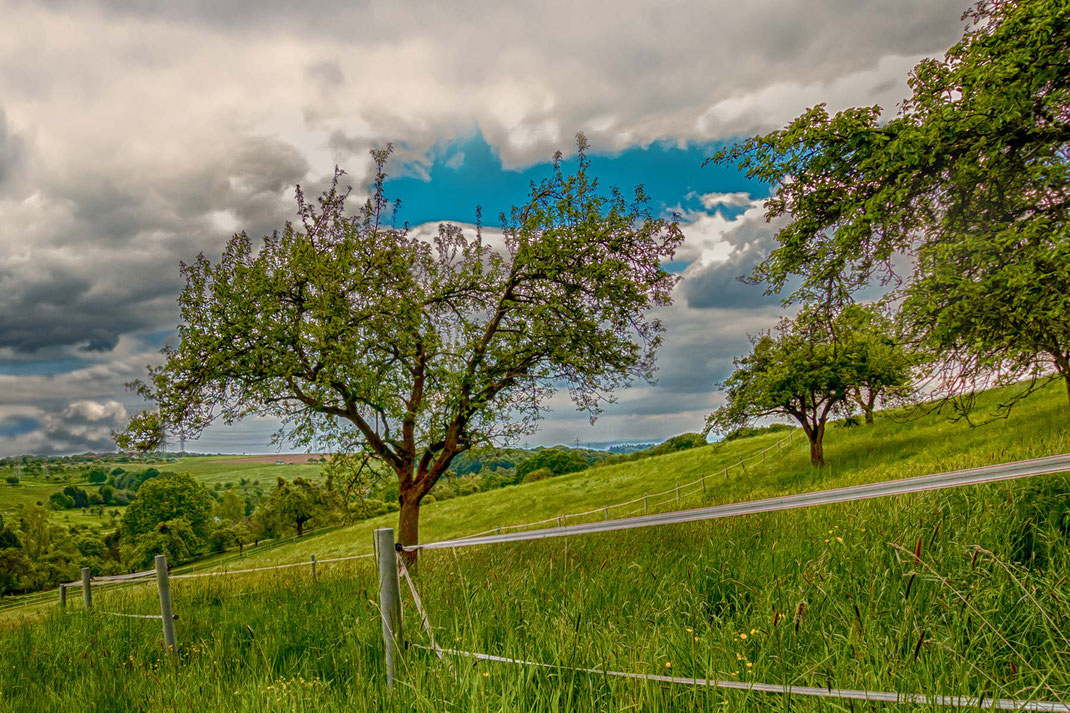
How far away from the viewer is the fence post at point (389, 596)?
12.4ft

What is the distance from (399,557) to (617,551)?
361cm

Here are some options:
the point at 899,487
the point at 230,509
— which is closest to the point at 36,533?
the point at 230,509

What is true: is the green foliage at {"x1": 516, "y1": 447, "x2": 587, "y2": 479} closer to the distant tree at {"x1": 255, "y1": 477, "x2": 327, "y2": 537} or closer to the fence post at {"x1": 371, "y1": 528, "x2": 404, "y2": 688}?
the distant tree at {"x1": 255, "y1": 477, "x2": 327, "y2": 537}

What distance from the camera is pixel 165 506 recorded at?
184 feet

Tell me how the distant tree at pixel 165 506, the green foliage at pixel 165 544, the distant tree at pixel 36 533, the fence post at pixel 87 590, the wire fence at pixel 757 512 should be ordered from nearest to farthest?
the wire fence at pixel 757 512 → the fence post at pixel 87 590 → the green foliage at pixel 165 544 → the distant tree at pixel 165 506 → the distant tree at pixel 36 533

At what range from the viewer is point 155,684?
514cm

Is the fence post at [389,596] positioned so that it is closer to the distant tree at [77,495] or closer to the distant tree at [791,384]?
the distant tree at [791,384]

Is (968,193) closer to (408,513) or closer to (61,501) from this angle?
(408,513)

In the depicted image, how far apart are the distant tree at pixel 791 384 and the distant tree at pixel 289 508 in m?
44.9

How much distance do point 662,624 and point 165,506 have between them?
67245 mm

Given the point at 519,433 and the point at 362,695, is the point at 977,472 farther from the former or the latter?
the point at 519,433

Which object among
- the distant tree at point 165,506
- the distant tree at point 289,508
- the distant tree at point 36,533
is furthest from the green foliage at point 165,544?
the distant tree at point 36,533

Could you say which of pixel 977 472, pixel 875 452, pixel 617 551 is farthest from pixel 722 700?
pixel 875 452

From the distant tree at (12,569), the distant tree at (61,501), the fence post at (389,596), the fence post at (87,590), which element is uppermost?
the fence post at (389,596)
